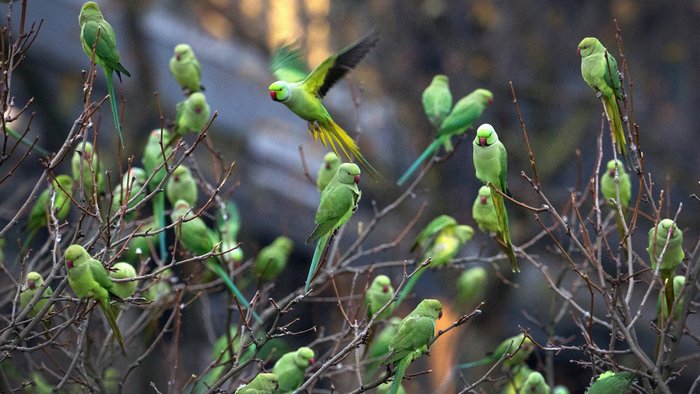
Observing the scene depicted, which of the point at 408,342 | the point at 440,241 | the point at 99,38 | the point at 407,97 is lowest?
the point at 407,97

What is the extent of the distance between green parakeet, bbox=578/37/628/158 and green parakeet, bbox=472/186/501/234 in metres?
0.96

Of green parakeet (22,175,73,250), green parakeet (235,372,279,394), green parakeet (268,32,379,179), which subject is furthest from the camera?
green parakeet (22,175,73,250)

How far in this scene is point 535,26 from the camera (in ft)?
34.2

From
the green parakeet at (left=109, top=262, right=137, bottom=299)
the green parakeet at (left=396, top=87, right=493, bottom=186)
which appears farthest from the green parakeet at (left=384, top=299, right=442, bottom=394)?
the green parakeet at (left=396, top=87, right=493, bottom=186)

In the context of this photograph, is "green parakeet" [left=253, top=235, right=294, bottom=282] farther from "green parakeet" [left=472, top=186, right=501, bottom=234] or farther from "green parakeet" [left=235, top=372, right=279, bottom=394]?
"green parakeet" [left=235, top=372, right=279, bottom=394]

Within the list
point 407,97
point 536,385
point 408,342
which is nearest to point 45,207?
point 408,342

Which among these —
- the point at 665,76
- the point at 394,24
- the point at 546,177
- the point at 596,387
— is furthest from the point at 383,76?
the point at 596,387

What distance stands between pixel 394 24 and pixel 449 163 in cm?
161

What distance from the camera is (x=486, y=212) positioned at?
5.20 meters

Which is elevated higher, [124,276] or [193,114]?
[193,114]

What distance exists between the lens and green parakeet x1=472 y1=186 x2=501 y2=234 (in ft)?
17.0

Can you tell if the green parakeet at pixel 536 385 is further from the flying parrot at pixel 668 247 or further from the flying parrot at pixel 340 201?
the flying parrot at pixel 340 201

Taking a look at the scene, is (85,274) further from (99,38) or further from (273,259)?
(273,259)

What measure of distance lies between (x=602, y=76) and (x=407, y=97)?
224 inches
